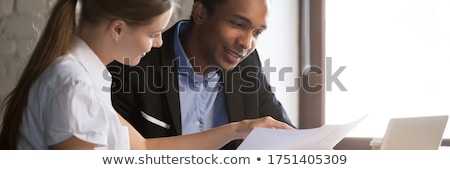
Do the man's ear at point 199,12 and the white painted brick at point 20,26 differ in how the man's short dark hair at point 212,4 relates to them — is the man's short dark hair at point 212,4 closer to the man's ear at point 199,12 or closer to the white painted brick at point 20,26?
the man's ear at point 199,12

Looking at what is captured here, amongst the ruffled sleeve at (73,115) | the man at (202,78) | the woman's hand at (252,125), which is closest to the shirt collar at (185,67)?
the man at (202,78)

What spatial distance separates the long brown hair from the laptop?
0.54 meters

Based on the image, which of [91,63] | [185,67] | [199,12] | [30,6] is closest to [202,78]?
[185,67]

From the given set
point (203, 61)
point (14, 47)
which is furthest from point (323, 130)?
point (14, 47)

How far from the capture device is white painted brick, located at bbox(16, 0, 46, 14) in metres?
1.26

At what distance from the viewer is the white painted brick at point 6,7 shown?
1304 mm

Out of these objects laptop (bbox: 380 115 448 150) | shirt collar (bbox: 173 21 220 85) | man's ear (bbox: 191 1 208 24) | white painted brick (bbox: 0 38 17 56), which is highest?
man's ear (bbox: 191 1 208 24)

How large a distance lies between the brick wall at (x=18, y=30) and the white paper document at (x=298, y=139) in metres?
0.30

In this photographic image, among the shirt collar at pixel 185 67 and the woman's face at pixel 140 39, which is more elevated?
the woman's face at pixel 140 39

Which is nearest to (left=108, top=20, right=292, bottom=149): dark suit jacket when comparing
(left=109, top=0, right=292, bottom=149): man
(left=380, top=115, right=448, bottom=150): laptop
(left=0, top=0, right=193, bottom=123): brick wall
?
(left=109, top=0, right=292, bottom=149): man

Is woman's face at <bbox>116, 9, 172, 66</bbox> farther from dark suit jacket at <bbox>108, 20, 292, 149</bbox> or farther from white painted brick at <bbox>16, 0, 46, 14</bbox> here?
white painted brick at <bbox>16, 0, 46, 14</bbox>

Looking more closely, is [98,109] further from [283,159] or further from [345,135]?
[345,135]

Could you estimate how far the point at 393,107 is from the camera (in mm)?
1345

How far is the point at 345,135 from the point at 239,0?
36 centimetres
